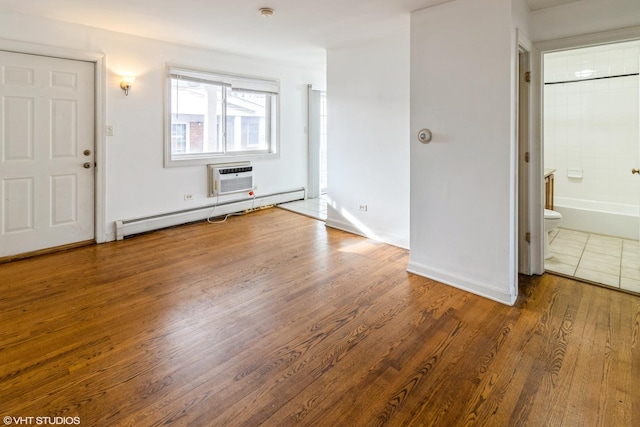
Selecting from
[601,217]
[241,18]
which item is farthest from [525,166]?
[241,18]

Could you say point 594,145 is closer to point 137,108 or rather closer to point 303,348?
point 303,348

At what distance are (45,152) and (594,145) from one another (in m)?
6.67

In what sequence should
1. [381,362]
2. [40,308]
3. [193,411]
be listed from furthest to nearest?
[40,308]
[381,362]
[193,411]

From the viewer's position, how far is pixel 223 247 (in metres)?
4.01

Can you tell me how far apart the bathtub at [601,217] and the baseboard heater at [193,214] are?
407cm

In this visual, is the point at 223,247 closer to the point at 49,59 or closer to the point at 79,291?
the point at 79,291

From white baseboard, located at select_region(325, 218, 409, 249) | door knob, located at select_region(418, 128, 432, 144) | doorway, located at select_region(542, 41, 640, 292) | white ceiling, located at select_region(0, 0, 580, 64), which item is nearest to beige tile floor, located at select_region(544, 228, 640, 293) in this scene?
doorway, located at select_region(542, 41, 640, 292)

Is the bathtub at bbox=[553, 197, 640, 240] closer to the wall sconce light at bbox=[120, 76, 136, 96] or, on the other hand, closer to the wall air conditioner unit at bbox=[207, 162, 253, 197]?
the wall air conditioner unit at bbox=[207, 162, 253, 197]

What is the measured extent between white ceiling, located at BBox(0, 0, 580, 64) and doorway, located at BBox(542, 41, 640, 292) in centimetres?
230

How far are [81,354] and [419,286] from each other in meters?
2.38

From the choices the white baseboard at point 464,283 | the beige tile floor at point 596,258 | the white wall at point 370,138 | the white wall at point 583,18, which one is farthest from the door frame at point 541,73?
the white wall at point 370,138

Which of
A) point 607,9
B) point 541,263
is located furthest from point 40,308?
point 607,9

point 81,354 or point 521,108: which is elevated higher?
point 521,108

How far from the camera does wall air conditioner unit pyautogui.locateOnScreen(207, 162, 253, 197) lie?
5.15 m
